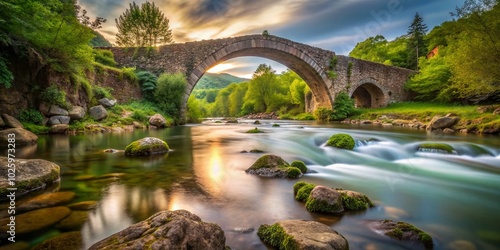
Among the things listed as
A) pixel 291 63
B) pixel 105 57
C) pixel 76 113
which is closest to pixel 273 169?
pixel 76 113

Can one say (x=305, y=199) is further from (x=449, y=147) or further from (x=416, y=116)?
(x=416, y=116)

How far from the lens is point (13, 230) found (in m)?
2.46

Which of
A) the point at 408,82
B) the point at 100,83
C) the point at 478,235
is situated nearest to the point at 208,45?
the point at 100,83

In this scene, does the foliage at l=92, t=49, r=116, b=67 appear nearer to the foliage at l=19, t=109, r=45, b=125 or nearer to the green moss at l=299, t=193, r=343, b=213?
the foliage at l=19, t=109, r=45, b=125

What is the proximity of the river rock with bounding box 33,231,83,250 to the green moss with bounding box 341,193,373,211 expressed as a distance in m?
2.78

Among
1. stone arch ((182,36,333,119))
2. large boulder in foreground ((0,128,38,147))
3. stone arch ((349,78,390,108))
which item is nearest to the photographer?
large boulder in foreground ((0,128,38,147))

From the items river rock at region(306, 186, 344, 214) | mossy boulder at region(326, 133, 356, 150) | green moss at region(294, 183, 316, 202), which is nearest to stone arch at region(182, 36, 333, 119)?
mossy boulder at region(326, 133, 356, 150)

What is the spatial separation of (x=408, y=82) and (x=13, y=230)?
34.3 m

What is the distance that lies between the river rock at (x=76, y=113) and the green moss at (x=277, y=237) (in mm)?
12515

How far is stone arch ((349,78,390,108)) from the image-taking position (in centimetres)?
2814

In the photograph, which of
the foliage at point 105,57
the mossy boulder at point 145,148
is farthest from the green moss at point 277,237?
the foliage at point 105,57

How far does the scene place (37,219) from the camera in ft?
8.91

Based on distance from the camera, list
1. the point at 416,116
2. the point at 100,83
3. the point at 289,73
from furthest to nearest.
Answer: the point at 289,73 → the point at 416,116 → the point at 100,83

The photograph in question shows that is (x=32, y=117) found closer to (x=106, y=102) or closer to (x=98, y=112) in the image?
(x=98, y=112)
